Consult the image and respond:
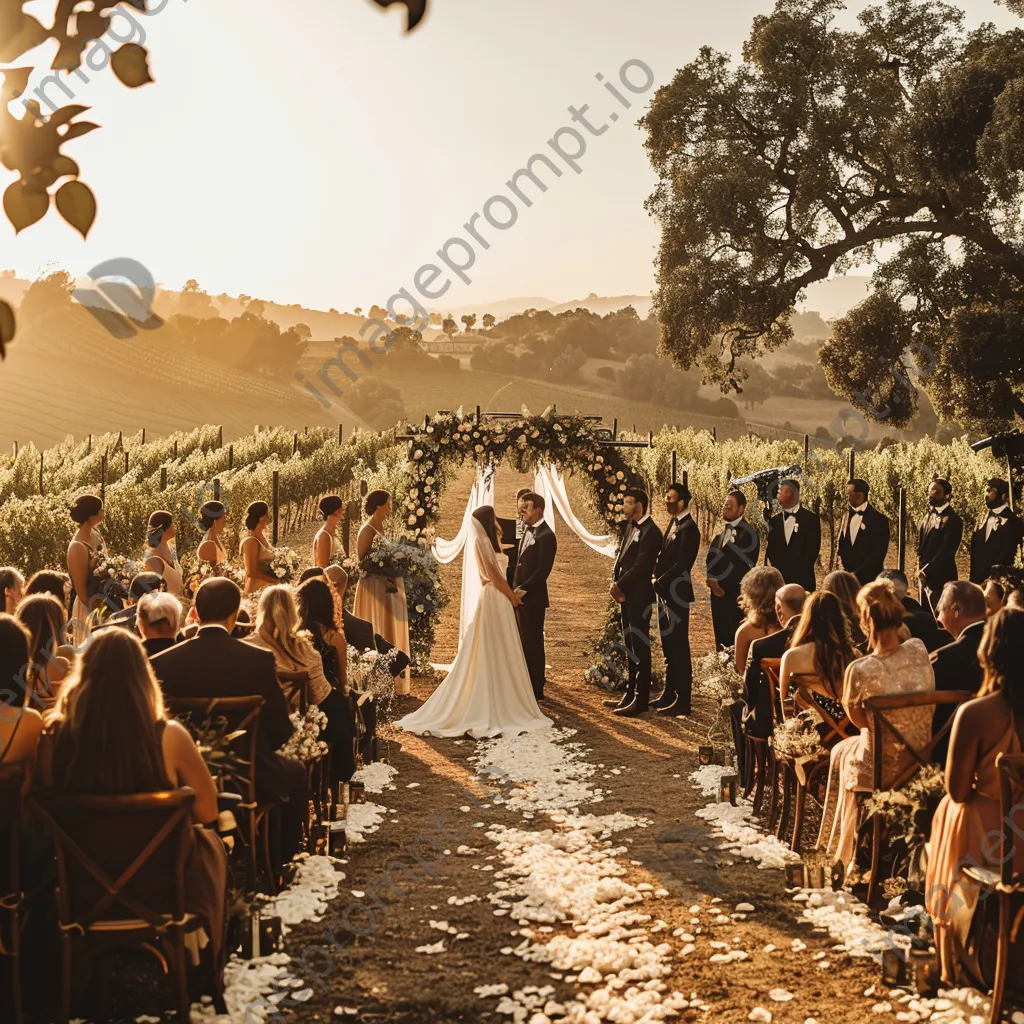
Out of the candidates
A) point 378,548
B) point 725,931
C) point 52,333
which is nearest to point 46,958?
point 725,931

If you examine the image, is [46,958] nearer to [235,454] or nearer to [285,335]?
[235,454]

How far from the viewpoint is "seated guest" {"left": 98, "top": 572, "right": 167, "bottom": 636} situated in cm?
619

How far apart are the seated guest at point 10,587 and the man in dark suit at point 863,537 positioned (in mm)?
7118

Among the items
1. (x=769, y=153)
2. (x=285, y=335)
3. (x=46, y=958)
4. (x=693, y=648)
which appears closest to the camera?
(x=46, y=958)

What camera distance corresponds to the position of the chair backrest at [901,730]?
178 inches

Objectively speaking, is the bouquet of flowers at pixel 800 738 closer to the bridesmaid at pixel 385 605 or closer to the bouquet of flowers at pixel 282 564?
the bouquet of flowers at pixel 282 564

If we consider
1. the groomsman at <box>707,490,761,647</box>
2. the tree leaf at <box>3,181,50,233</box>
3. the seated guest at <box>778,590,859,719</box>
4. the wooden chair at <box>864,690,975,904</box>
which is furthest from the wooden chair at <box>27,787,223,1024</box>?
the groomsman at <box>707,490,761,647</box>

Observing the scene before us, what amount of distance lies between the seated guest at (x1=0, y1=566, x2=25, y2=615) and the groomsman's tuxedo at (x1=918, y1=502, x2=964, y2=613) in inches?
319

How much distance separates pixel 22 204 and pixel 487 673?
746 cm

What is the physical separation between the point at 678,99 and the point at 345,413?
77.0 meters

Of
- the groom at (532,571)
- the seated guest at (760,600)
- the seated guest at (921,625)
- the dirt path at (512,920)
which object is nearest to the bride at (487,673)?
the groom at (532,571)

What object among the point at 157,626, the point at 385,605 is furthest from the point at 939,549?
the point at 157,626

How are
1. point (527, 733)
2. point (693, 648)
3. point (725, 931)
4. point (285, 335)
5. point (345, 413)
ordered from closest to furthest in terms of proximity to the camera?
point (725, 931) → point (527, 733) → point (693, 648) → point (345, 413) → point (285, 335)

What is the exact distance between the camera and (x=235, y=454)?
3073cm
